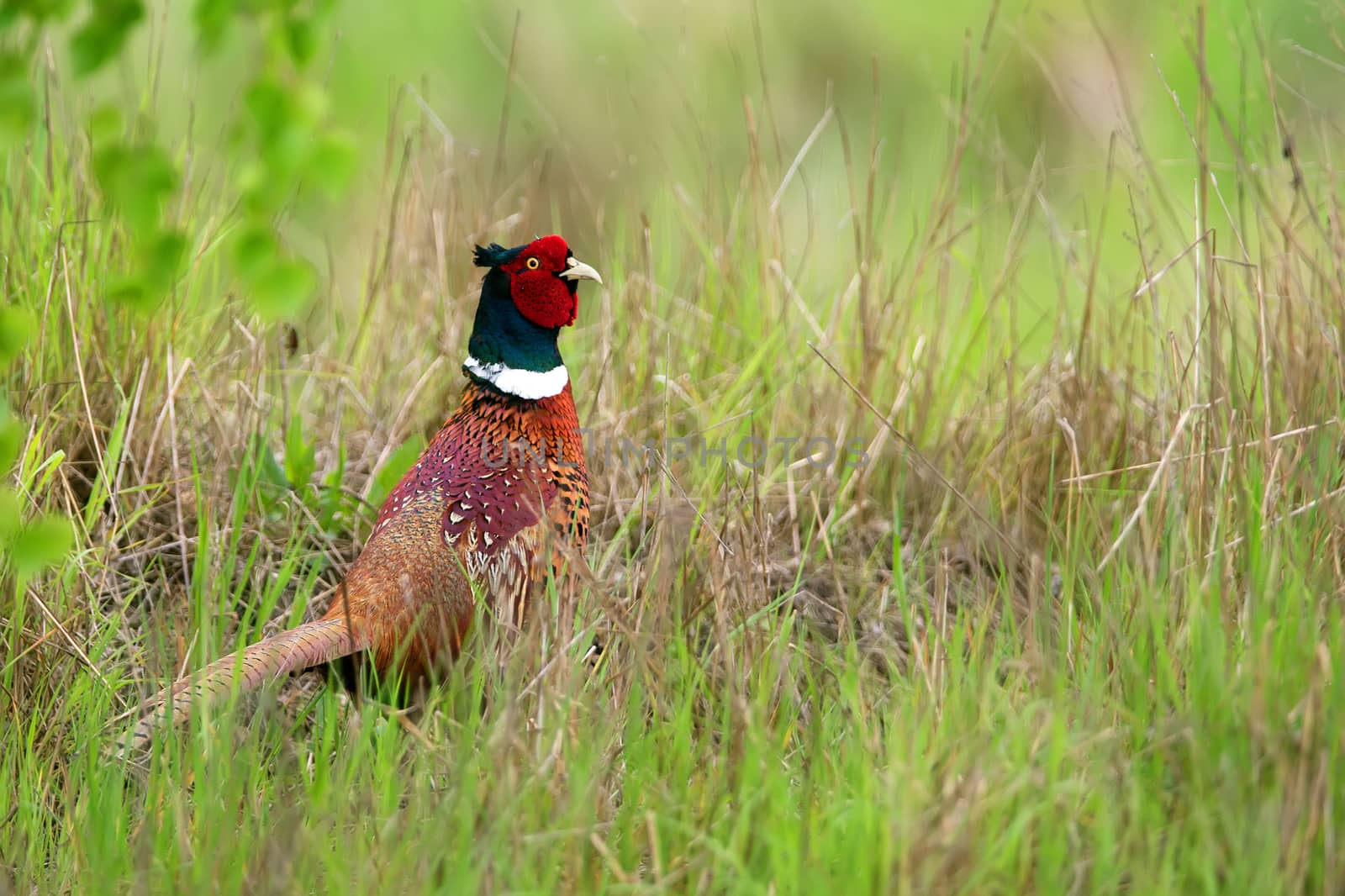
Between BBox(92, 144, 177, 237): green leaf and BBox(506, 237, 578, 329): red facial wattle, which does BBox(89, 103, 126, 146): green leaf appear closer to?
BBox(92, 144, 177, 237): green leaf

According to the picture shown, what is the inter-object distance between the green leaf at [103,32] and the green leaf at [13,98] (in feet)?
0.20

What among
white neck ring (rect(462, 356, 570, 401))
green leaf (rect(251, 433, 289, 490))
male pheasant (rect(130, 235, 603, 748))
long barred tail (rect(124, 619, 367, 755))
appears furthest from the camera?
green leaf (rect(251, 433, 289, 490))

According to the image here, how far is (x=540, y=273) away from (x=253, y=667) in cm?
114

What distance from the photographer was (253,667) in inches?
99.3

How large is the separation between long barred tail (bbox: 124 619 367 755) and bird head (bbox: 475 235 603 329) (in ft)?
2.95

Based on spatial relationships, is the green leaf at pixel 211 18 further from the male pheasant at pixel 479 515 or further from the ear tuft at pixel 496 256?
the ear tuft at pixel 496 256

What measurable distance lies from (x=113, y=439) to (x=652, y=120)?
4.63 metres

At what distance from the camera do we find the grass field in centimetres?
201

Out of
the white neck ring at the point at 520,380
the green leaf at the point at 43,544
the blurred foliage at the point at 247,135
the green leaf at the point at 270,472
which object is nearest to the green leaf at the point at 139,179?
the blurred foliage at the point at 247,135

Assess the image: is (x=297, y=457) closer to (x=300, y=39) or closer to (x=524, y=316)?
(x=524, y=316)

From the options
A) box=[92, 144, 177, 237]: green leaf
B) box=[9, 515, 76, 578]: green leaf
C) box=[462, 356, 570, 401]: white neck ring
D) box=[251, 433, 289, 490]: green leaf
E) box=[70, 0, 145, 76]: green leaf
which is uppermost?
box=[70, 0, 145, 76]: green leaf

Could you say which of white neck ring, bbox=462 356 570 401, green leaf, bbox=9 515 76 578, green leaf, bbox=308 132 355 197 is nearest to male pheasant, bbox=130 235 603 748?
white neck ring, bbox=462 356 570 401

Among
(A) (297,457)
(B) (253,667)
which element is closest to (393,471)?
(A) (297,457)

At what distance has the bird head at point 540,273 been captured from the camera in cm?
318
